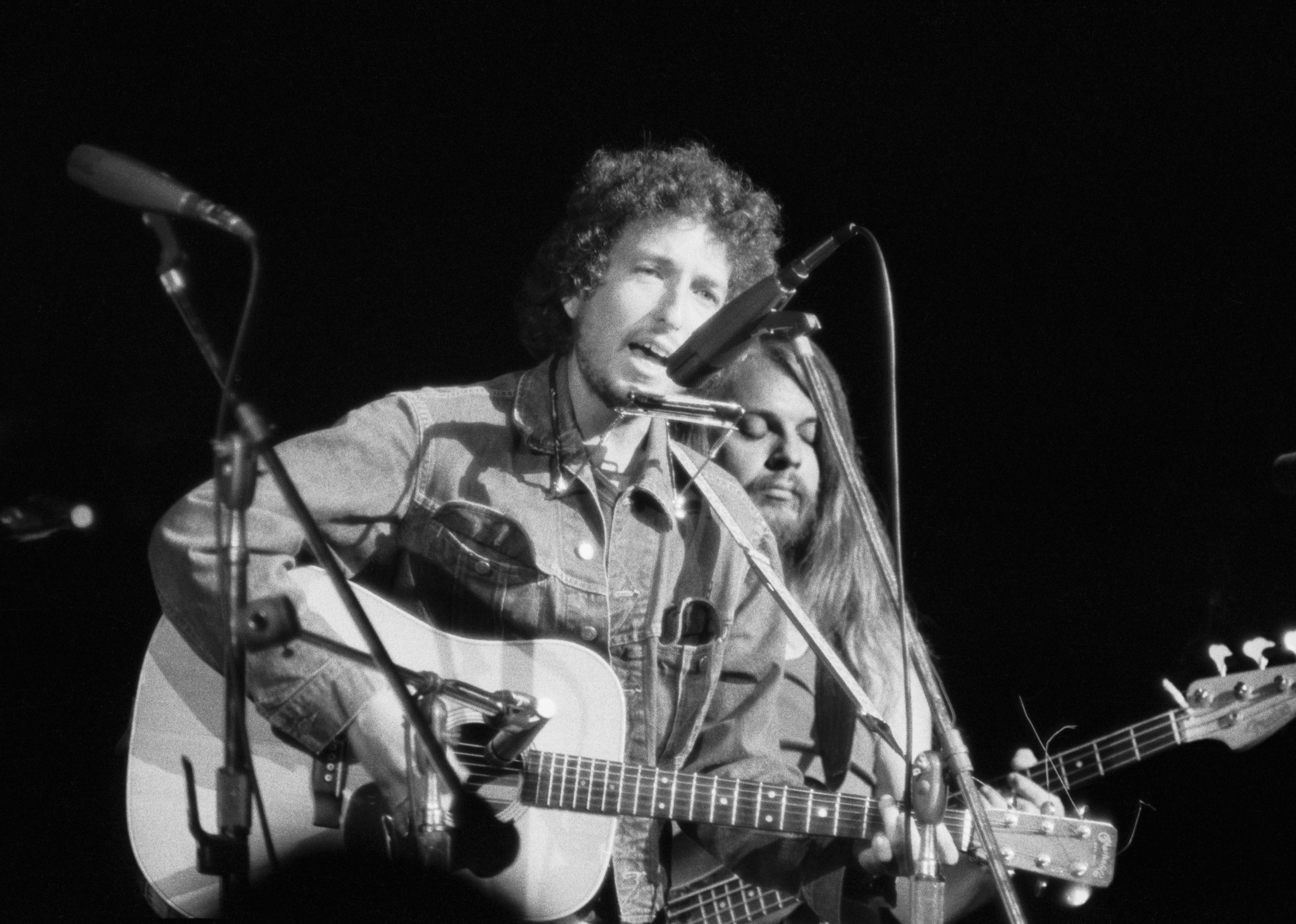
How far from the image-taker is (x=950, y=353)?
4.22 m

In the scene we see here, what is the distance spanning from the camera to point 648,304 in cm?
303

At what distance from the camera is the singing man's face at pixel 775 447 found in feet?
13.3

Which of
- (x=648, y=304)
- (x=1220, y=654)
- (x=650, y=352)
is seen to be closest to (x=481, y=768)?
(x=650, y=352)

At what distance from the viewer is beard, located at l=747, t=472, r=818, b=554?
4039mm

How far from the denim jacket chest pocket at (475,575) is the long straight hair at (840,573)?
124 centimetres

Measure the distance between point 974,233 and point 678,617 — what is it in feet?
6.08

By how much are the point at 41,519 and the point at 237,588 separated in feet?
1.27

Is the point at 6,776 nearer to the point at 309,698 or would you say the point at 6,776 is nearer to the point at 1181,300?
the point at 309,698

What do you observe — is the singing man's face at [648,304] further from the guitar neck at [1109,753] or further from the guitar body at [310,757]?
the guitar neck at [1109,753]

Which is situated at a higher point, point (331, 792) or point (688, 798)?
point (331, 792)

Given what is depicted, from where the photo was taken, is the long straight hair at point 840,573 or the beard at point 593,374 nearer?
the beard at point 593,374

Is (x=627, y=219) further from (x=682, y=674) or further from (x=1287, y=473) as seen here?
(x=1287, y=473)

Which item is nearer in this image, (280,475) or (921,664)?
(280,475)

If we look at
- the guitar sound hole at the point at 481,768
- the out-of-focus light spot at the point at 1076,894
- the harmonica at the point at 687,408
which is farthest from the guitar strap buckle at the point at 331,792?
the out-of-focus light spot at the point at 1076,894
